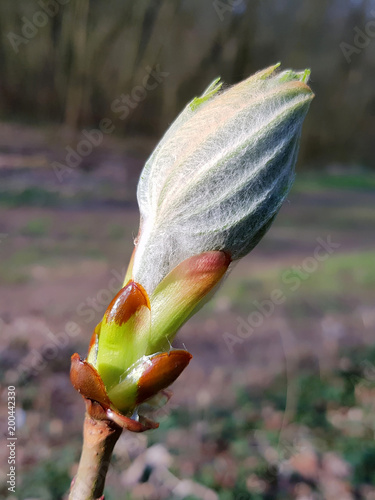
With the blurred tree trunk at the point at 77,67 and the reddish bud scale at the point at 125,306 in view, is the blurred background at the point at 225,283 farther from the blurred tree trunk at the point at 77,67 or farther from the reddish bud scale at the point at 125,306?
the reddish bud scale at the point at 125,306

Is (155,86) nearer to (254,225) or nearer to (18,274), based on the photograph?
(18,274)

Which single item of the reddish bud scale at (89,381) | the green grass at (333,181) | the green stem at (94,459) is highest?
the reddish bud scale at (89,381)

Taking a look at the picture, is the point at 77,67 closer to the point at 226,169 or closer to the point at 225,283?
the point at 225,283

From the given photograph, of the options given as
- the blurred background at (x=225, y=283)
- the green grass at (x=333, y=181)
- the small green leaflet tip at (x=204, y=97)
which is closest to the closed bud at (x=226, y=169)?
the small green leaflet tip at (x=204, y=97)

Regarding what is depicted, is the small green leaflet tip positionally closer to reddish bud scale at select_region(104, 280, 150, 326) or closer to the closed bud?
the closed bud

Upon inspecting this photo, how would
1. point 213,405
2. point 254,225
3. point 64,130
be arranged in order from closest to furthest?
point 254,225 → point 213,405 → point 64,130

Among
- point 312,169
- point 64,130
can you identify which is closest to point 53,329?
point 64,130

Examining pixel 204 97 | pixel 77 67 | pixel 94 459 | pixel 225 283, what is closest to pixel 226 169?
pixel 204 97
